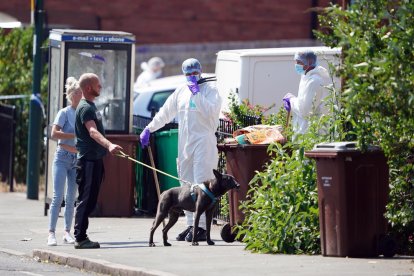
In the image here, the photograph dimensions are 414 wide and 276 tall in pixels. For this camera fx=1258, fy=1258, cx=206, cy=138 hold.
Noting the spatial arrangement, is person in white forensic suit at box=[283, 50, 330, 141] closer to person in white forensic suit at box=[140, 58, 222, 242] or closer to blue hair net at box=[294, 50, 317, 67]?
blue hair net at box=[294, 50, 317, 67]

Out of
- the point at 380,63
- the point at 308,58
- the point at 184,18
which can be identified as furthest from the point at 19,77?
the point at 380,63

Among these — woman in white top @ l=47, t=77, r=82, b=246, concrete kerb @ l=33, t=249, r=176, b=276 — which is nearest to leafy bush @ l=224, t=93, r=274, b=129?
woman in white top @ l=47, t=77, r=82, b=246

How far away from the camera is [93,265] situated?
443 inches

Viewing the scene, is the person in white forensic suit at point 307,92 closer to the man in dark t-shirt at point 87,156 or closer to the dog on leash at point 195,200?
the dog on leash at point 195,200

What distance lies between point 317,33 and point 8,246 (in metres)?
4.76

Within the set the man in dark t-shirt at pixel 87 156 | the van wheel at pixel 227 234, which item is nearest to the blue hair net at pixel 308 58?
the van wheel at pixel 227 234

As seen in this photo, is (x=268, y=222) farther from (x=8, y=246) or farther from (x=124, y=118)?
(x=124, y=118)

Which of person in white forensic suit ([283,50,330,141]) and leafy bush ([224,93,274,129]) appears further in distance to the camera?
leafy bush ([224,93,274,129])

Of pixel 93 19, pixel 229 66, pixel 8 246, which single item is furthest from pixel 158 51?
pixel 8 246

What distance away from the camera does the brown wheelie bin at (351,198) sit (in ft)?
36.6

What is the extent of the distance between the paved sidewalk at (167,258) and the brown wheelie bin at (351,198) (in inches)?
6.6

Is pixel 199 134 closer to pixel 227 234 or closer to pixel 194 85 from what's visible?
pixel 194 85

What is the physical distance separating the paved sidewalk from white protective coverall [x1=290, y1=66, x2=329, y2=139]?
1.44 meters

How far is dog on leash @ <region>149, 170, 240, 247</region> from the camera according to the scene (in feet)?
41.1
